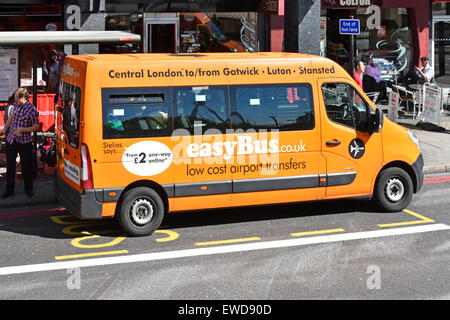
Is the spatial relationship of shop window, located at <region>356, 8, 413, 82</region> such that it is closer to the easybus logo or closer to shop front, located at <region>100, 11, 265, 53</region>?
shop front, located at <region>100, 11, 265, 53</region>

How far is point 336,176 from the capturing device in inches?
418

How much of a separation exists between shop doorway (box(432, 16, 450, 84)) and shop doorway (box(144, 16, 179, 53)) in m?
8.98

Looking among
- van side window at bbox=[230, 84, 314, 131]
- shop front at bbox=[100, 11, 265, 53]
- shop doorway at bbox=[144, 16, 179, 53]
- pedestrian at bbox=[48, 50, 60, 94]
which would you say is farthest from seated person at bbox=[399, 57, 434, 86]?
van side window at bbox=[230, 84, 314, 131]

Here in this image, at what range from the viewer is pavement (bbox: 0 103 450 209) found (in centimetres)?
1201

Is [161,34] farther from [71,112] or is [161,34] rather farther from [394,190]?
[394,190]

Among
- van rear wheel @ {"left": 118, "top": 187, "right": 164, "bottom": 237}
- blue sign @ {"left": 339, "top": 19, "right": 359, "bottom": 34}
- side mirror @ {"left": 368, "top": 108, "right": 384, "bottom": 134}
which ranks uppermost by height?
blue sign @ {"left": 339, "top": 19, "right": 359, "bottom": 34}

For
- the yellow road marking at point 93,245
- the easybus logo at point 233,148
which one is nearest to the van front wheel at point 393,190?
the easybus logo at point 233,148

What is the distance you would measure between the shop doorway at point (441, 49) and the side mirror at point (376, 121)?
14412 mm

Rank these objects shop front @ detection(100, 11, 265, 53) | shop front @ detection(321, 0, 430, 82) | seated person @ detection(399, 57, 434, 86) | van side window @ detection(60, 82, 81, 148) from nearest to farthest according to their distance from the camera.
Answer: van side window @ detection(60, 82, 81, 148), shop front @ detection(100, 11, 265, 53), seated person @ detection(399, 57, 434, 86), shop front @ detection(321, 0, 430, 82)

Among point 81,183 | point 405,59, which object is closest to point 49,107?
point 81,183

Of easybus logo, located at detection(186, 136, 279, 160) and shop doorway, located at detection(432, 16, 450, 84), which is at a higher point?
shop doorway, located at detection(432, 16, 450, 84)

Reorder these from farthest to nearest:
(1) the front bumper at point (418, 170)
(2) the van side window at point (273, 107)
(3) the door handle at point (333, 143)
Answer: (1) the front bumper at point (418, 170), (3) the door handle at point (333, 143), (2) the van side window at point (273, 107)

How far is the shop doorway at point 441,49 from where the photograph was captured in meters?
24.3

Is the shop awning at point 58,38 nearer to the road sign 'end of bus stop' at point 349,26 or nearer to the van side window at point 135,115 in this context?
the van side window at point 135,115
